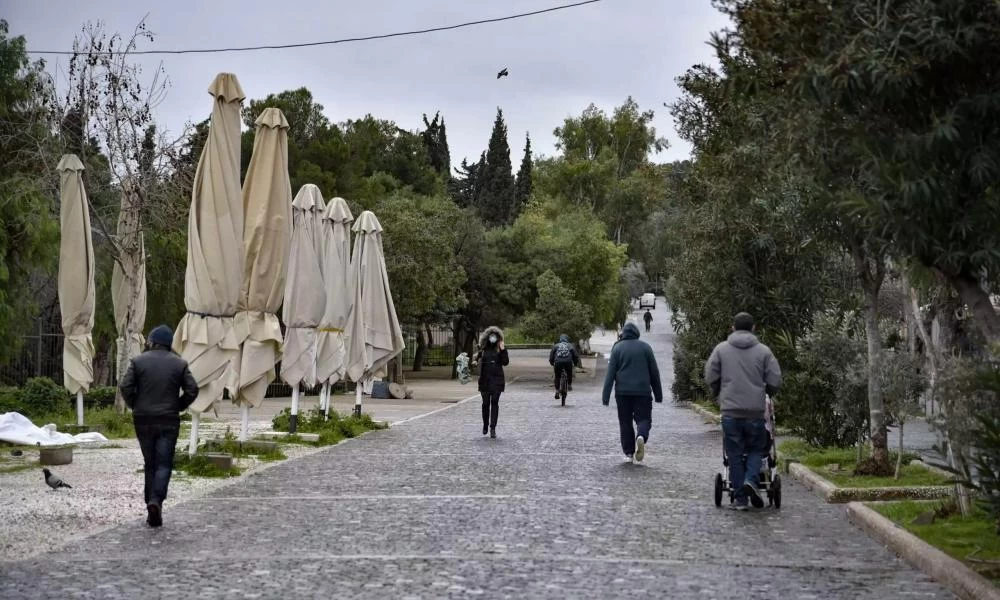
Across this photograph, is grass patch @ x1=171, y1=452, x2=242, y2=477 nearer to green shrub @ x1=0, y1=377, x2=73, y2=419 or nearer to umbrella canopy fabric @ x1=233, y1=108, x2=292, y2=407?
umbrella canopy fabric @ x1=233, y1=108, x2=292, y2=407

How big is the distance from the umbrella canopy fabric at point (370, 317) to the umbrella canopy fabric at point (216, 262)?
718 centimetres

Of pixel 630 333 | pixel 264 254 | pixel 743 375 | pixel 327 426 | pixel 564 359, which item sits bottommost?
pixel 327 426

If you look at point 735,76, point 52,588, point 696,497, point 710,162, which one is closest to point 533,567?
point 52,588

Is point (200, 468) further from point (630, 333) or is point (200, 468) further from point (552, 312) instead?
point (552, 312)

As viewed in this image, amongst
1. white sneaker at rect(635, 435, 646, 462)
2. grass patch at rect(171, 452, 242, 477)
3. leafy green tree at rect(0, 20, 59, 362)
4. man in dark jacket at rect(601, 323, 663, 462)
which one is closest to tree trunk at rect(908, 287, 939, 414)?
man in dark jacket at rect(601, 323, 663, 462)

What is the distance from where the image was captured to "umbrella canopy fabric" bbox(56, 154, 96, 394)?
59.5 feet

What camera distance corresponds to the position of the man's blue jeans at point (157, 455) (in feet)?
32.9

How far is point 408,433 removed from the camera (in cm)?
2091

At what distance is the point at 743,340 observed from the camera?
11.5 meters

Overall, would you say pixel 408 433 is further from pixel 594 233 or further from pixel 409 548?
pixel 594 233

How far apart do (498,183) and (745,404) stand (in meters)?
87.9

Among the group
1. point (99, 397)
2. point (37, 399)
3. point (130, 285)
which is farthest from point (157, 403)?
point (99, 397)

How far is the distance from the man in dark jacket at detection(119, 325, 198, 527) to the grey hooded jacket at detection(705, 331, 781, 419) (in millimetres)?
4750

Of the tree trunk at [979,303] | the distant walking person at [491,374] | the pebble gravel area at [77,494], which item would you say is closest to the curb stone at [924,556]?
the tree trunk at [979,303]
